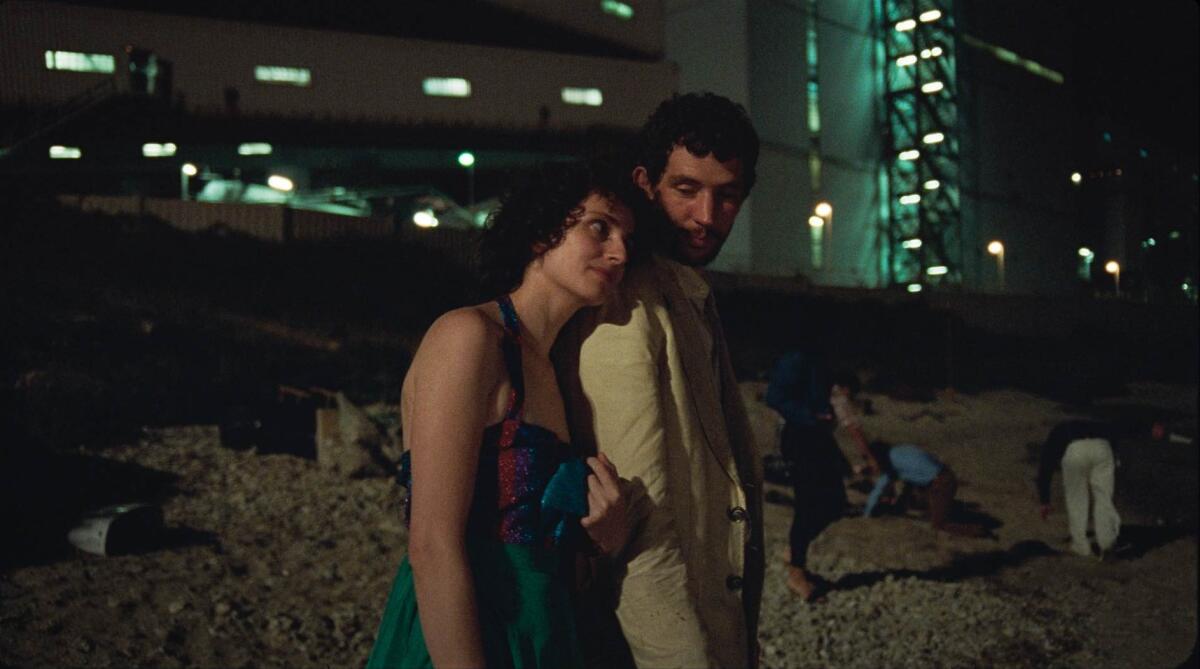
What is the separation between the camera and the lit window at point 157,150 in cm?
2336

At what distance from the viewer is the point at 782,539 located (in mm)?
7746

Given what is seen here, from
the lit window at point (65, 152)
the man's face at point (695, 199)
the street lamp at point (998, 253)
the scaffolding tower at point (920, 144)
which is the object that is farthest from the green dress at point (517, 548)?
the street lamp at point (998, 253)

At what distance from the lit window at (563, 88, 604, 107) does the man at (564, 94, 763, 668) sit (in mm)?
27555

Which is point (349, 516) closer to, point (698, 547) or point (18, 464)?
point (18, 464)

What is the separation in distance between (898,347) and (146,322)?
66.7 feet

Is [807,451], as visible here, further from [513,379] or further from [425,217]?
[425,217]

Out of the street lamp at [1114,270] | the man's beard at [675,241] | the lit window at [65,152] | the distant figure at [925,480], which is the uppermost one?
the lit window at [65,152]

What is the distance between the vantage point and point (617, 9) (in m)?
29.9

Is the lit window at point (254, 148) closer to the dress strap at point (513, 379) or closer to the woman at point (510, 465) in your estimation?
the woman at point (510, 465)

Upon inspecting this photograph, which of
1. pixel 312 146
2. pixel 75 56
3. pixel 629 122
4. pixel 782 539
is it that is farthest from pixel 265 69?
pixel 782 539

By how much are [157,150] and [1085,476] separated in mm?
26078

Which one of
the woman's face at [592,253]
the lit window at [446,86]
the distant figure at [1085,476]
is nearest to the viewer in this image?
the woman's face at [592,253]

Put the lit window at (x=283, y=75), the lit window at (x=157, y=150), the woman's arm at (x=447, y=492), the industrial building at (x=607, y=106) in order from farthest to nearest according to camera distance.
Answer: the lit window at (x=283, y=75), the lit window at (x=157, y=150), the industrial building at (x=607, y=106), the woman's arm at (x=447, y=492)

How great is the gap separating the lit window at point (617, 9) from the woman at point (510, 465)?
30.8 metres
